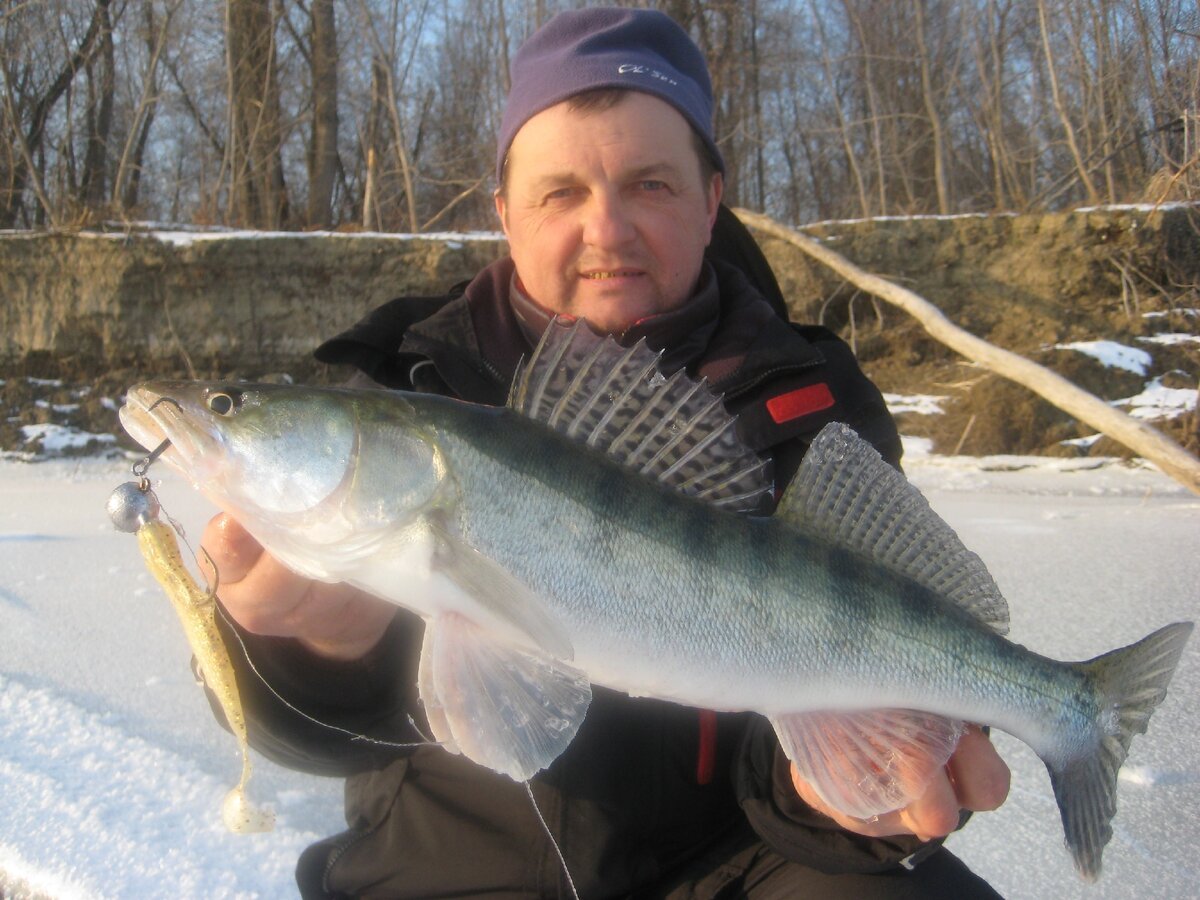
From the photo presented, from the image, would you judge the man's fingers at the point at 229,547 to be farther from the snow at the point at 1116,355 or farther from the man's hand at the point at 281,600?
the snow at the point at 1116,355

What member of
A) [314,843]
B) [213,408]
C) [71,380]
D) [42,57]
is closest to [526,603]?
[213,408]

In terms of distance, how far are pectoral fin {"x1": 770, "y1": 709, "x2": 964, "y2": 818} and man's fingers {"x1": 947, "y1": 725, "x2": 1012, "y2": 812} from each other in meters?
0.09

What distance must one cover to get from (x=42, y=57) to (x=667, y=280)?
13565mm

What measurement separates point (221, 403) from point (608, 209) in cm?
90

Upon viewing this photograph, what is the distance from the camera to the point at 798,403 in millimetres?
1831

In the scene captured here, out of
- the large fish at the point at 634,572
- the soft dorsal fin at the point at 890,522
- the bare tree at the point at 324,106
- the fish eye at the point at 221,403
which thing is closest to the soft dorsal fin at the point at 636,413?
the large fish at the point at 634,572

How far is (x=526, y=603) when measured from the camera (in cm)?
122

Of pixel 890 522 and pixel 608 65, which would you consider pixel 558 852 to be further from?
pixel 608 65

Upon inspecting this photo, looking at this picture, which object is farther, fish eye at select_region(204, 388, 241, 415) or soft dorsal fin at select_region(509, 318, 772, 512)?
soft dorsal fin at select_region(509, 318, 772, 512)

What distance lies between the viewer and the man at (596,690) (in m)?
1.54

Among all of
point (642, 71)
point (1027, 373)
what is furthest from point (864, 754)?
point (1027, 373)

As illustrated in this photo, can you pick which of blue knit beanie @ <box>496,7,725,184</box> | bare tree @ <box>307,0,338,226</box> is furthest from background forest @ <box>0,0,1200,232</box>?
blue knit beanie @ <box>496,7,725,184</box>

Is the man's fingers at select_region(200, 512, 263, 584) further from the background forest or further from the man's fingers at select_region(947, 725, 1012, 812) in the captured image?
the background forest

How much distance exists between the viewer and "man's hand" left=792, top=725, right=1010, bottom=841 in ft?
4.62
